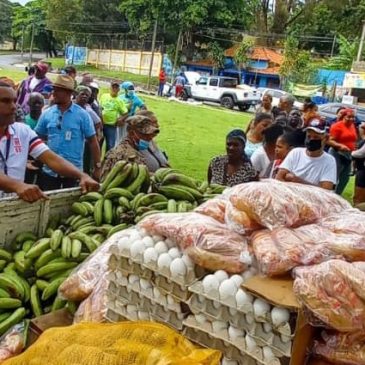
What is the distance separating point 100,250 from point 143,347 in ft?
3.41

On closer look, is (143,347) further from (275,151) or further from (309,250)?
(275,151)

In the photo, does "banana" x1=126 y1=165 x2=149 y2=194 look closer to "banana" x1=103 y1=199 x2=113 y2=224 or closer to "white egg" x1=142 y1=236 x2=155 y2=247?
"banana" x1=103 y1=199 x2=113 y2=224

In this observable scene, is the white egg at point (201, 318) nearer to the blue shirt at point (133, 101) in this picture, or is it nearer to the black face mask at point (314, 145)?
the black face mask at point (314, 145)

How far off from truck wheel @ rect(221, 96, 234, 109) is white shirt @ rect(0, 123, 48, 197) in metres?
26.4

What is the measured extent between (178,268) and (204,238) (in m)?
0.17

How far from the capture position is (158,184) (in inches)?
162

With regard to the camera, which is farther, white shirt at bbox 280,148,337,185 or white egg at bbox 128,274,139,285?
white shirt at bbox 280,148,337,185

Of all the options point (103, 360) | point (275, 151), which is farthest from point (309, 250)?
point (275, 151)

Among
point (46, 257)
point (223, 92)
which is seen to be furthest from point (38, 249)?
point (223, 92)

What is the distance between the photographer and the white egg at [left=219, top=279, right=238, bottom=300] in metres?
2.07

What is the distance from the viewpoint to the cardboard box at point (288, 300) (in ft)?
6.41

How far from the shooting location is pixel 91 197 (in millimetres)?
4008

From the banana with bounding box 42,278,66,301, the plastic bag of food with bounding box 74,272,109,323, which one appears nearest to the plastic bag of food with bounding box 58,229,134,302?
the plastic bag of food with bounding box 74,272,109,323

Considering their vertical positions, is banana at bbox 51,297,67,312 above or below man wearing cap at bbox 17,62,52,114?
below
